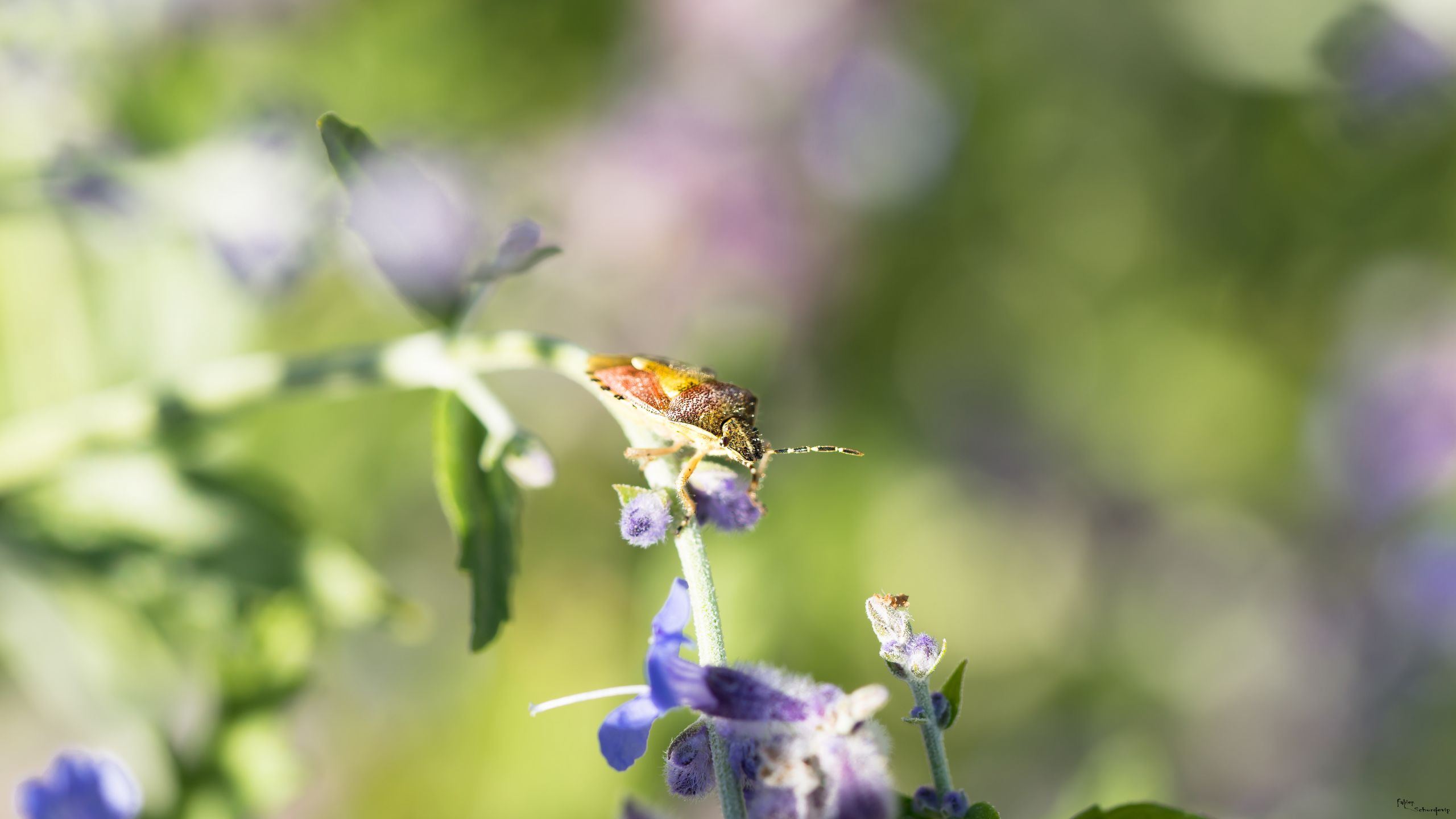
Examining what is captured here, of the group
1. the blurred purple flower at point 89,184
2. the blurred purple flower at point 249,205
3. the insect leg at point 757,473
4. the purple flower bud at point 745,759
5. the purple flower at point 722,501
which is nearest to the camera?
the purple flower bud at point 745,759

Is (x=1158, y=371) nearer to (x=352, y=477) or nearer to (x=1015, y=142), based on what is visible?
(x=1015, y=142)

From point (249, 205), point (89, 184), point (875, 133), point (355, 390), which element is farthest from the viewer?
point (875, 133)

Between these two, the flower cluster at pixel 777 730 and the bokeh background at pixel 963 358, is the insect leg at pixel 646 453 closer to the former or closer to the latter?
the flower cluster at pixel 777 730

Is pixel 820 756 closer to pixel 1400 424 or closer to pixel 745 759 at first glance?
pixel 745 759

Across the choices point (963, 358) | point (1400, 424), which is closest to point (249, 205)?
point (963, 358)

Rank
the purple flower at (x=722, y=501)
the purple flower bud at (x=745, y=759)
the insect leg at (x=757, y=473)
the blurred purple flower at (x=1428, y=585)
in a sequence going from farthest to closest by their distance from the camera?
the blurred purple flower at (x=1428, y=585)
the insect leg at (x=757, y=473)
the purple flower at (x=722, y=501)
the purple flower bud at (x=745, y=759)

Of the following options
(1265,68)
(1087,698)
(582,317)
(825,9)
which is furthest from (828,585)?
(1265,68)
